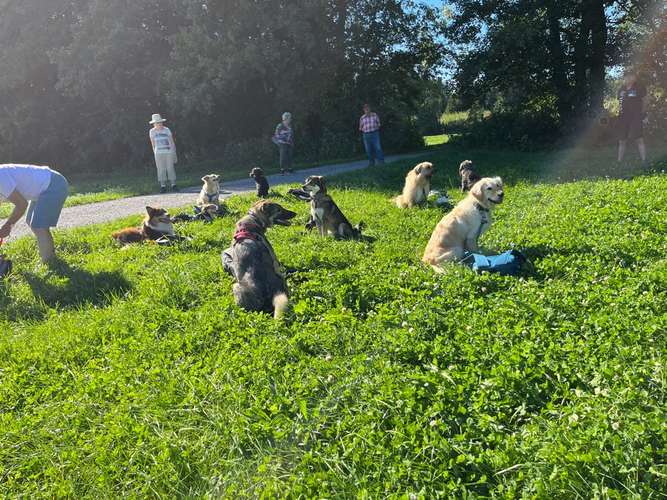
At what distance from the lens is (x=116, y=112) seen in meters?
25.3

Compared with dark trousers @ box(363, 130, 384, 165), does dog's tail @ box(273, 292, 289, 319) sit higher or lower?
lower

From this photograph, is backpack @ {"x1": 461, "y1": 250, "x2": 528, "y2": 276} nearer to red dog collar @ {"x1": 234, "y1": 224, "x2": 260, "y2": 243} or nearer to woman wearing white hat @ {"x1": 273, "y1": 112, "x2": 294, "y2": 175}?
red dog collar @ {"x1": 234, "y1": 224, "x2": 260, "y2": 243}

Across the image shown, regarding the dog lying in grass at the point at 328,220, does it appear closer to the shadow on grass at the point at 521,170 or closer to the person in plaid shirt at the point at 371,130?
the shadow on grass at the point at 521,170

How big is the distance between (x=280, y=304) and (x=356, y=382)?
168 centimetres

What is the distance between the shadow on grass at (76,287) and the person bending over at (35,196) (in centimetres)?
62

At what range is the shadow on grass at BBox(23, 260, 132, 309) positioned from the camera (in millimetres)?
5998

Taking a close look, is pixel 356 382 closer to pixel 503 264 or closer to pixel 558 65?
pixel 503 264

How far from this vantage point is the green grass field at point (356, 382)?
261 cm

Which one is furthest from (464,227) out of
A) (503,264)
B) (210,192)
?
(210,192)

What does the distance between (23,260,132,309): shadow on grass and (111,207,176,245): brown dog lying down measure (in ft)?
5.03

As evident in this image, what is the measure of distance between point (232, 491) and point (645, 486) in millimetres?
2122

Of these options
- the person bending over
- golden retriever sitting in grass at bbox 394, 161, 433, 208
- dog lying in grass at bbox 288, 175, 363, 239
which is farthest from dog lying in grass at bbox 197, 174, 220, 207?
golden retriever sitting in grass at bbox 394, 161, 433, 208

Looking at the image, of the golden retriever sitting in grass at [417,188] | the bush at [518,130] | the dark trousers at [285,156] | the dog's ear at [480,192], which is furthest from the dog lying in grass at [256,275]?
the bush at [518,130]

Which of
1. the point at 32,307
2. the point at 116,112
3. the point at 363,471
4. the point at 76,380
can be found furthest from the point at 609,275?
the point at 116,112
